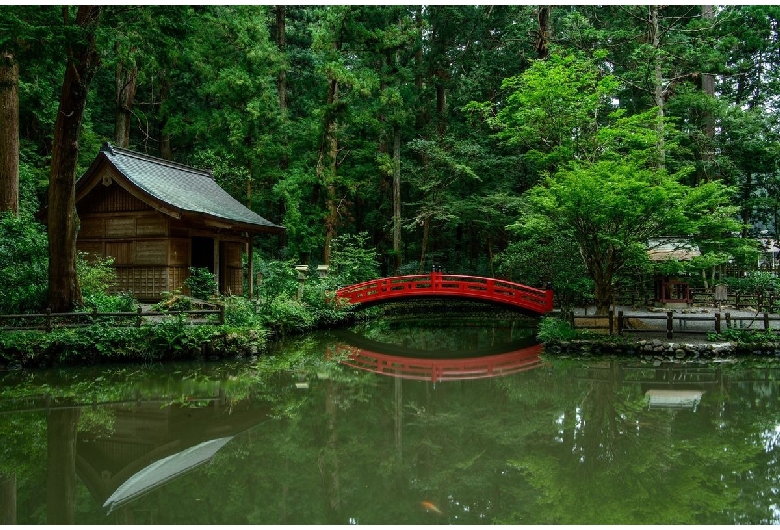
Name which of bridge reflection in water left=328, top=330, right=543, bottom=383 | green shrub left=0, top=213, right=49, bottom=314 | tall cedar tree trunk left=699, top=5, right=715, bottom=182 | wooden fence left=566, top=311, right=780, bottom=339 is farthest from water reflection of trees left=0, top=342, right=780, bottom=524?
tall cedar tree trunk left=699, top=5, right=715, bottom=182

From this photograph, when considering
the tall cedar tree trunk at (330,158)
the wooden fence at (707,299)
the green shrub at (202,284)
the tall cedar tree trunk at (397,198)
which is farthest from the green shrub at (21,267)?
the wooden fence at (707,299)

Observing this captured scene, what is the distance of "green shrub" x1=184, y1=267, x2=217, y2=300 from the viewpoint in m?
15.3

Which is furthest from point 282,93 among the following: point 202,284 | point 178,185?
point 202,284

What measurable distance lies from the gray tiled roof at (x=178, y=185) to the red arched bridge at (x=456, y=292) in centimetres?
403

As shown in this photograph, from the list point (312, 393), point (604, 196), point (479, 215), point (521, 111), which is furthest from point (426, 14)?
point (312, 393)

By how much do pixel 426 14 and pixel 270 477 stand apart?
85.3ft

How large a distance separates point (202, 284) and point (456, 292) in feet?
26.5

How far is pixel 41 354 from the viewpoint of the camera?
36.0 feet

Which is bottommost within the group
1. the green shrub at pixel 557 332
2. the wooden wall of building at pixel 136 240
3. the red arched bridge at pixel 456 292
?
the green shrub at pixel 557 332

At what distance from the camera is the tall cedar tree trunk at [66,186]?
12.1 meters

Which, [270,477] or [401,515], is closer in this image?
[401,515]

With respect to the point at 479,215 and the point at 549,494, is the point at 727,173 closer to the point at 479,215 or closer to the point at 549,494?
the point at 479,215

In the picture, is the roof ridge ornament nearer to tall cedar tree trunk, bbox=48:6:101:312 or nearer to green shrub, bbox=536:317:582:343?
tall cedar tree trunk, bbox=48:6:101:312

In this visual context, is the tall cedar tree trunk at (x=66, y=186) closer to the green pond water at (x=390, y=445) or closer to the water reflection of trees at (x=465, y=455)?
the green pond water at (x=390, y=445)
